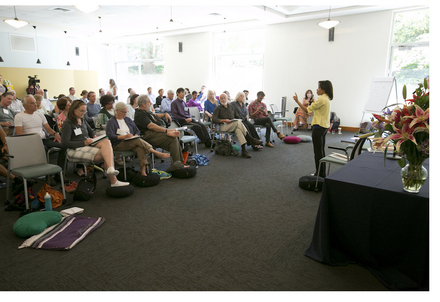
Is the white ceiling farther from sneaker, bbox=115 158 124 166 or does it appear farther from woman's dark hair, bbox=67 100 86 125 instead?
woman's dark hair, bbox=67 100 86 125

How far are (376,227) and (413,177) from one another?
44 cm

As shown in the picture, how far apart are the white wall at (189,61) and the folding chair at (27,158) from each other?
9079mm

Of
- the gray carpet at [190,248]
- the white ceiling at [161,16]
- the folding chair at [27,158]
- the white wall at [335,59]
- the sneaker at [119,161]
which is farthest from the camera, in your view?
the white wall at [335,59]

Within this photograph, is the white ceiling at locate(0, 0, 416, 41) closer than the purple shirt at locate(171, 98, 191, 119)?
No

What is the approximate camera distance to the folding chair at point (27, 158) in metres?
3.31

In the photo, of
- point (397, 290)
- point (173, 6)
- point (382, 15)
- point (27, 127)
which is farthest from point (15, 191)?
point (382, 15)

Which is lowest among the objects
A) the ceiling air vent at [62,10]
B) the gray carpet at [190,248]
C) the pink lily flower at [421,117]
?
the gray carpet at [190,248]

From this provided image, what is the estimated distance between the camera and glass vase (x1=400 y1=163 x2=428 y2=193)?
6.35ft

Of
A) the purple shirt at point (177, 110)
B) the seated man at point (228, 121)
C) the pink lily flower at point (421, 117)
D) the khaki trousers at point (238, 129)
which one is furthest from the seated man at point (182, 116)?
the pink lily flower at point (421, 117)

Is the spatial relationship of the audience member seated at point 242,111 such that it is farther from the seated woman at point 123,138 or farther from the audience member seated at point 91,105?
the audience member seated at point 91,105

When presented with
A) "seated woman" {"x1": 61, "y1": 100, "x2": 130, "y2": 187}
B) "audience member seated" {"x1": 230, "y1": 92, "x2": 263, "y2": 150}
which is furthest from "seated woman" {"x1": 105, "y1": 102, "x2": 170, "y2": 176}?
"audience member seated" {"x1": 230, "y1": 92, "x2": 263, "y2": 150}

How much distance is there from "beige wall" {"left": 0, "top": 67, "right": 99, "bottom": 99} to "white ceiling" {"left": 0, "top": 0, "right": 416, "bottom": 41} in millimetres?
1464

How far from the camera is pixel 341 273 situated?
7.25 feet
